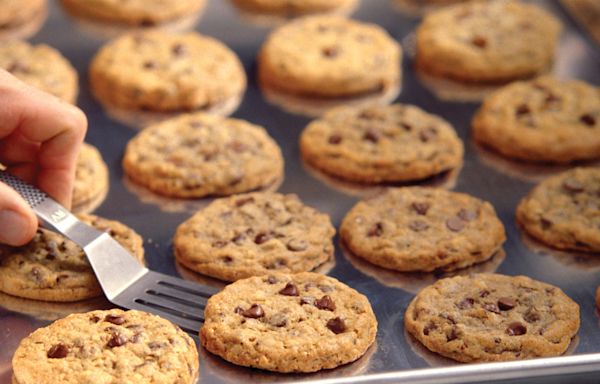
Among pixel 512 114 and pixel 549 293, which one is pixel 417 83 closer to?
pixel 512 114

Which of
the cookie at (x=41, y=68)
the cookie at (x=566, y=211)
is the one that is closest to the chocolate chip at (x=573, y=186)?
the cookie at (x=566, y=211)

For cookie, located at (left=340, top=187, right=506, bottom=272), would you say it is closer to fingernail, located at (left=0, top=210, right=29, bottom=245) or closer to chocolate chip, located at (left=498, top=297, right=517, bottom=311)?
chocolate chip, located at (left=498, top=297, right=517, bottom=311)

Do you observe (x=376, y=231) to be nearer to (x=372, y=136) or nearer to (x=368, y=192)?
(x=368, y=192)

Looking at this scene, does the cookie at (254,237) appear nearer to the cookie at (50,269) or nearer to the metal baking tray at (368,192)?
the metal baking tray at (368,192)

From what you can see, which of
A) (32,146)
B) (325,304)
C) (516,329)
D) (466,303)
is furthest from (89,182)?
(516,329)

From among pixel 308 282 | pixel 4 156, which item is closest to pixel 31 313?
pixel 4 156

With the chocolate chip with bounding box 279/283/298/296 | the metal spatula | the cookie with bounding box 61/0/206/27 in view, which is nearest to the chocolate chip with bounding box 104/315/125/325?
the metal spatula
